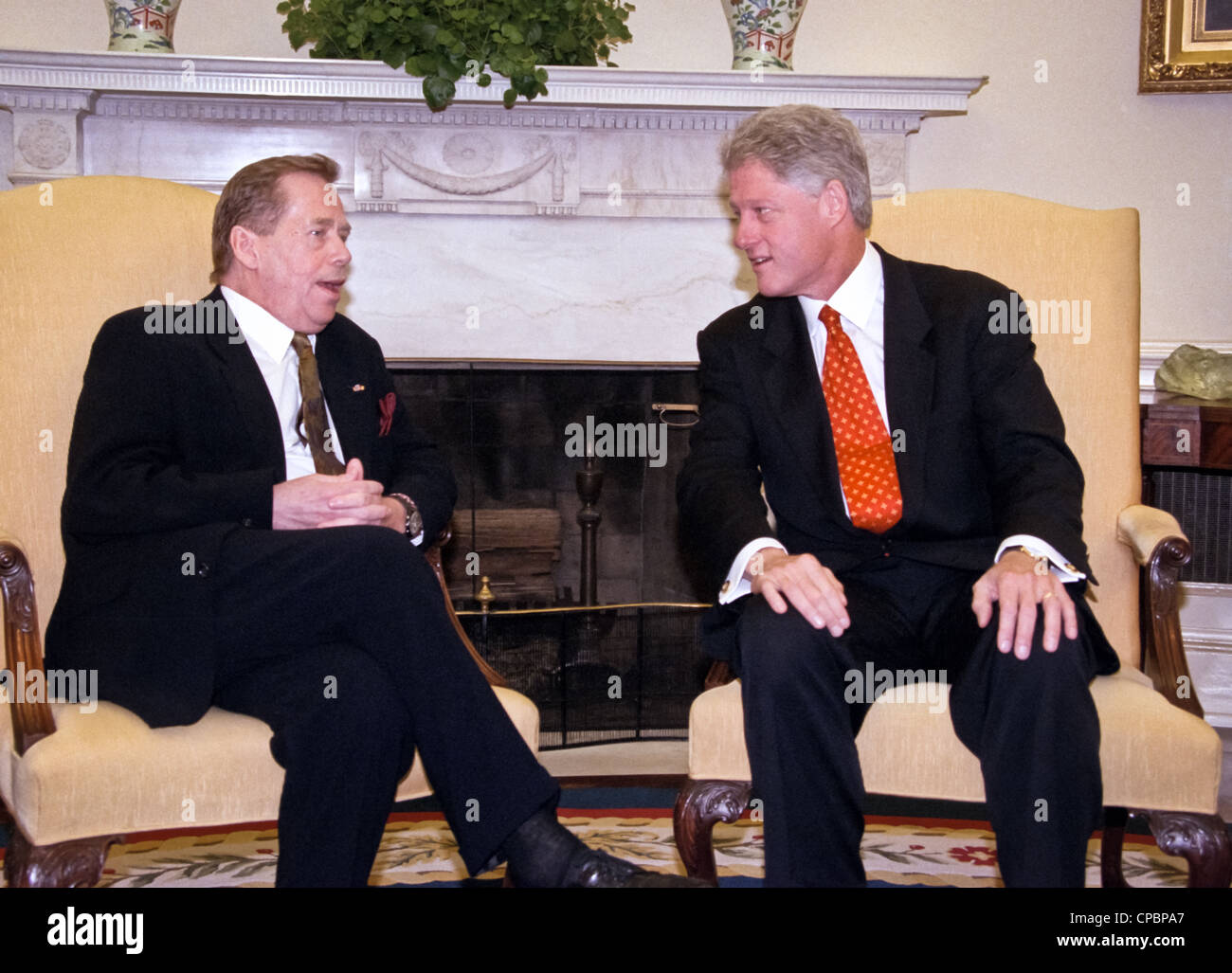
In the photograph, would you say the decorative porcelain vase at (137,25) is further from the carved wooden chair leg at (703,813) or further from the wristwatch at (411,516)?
the carved wooden chair leg at (703,813)

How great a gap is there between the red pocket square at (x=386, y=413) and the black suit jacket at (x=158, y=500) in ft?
0.31

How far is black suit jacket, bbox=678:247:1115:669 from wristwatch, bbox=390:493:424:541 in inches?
16.6

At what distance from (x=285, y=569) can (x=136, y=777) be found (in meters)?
0.32

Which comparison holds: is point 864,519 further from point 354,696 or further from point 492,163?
point 492,163

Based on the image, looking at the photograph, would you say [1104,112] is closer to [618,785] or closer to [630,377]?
[630,377]

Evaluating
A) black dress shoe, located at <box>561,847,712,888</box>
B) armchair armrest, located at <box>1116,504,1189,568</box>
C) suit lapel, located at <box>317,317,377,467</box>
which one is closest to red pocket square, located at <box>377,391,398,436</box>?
suit lapel, located at <box>317,317,377,467</box>

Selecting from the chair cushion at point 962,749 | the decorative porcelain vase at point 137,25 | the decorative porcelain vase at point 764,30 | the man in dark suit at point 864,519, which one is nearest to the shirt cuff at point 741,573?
the man in dark suit at point 864,519

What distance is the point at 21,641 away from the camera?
1701 mm

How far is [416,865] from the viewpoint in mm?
2371

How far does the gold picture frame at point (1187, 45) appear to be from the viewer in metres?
3.11

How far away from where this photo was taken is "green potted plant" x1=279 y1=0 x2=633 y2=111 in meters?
2.78

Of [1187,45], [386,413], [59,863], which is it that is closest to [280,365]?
[386,413]

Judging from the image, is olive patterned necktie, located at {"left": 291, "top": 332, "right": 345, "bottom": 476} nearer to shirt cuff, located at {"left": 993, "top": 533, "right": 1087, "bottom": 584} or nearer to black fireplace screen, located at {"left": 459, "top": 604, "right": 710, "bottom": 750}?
shirt cuff, located at {"left": 993, "top": 533, "right": 1087, "bottom": 584}
